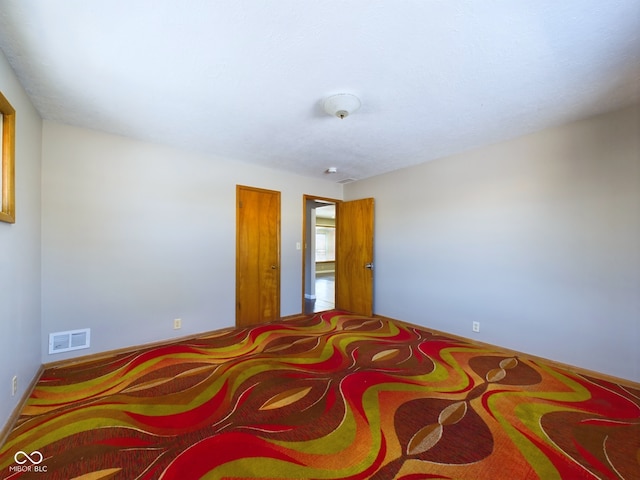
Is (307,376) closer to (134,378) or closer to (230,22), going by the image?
(134,378)

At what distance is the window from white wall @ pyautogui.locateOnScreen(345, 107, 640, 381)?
4.19 meters

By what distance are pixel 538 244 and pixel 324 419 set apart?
283 centimetres

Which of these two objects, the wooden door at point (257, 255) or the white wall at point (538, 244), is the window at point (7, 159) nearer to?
the wooden door at point (257, 255)

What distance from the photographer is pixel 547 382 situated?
2426 millimetres

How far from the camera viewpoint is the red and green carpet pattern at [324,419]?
1.50 meters

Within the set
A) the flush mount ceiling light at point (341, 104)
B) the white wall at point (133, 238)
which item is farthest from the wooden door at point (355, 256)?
the flush mount ceiling light at point (341, 104)

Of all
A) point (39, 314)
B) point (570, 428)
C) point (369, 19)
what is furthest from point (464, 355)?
point (39, 314)

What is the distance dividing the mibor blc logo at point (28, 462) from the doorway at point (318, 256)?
3.41m

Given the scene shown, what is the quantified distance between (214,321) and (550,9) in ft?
13.8

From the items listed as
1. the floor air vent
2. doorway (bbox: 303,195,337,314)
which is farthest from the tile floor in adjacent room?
the floor air vent

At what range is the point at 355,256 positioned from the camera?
4.78 m

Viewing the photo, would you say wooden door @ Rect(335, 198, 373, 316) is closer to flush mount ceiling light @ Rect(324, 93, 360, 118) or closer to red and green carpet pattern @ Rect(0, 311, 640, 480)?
red and green carpet pattern @ Rect(0, 311, 640, 480)

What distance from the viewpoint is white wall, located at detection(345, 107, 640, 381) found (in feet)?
7.97

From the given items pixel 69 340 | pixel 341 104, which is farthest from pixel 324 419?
pixel 69 340
